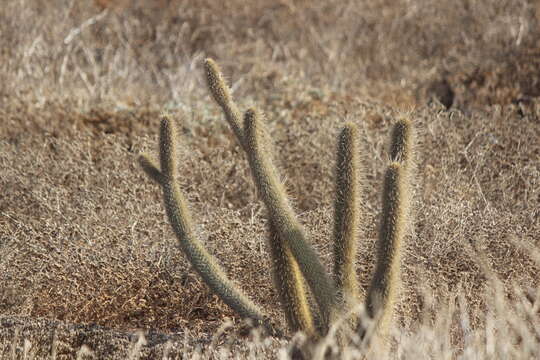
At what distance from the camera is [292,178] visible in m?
5.67

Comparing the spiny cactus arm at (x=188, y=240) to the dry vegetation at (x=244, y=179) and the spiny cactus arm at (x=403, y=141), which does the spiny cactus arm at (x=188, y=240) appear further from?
the spiny cactus arm at (x=403, y=141)

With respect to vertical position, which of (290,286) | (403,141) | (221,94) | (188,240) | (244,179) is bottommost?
(244,179)

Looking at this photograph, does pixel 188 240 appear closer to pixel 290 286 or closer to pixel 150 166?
pixel 150 166

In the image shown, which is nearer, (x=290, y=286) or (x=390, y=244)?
(x=390, y=244)

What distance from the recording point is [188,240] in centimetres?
347

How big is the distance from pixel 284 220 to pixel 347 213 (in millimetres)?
239

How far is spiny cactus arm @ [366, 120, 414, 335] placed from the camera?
3.02 m

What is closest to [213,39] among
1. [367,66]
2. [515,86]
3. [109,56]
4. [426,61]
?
[109,56]

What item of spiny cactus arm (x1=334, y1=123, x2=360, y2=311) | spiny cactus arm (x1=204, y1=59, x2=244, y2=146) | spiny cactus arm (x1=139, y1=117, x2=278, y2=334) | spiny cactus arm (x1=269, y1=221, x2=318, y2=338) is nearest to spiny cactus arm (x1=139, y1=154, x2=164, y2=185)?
spiny cactus arm (x1=139, y1=117, x2=278, y2=334)

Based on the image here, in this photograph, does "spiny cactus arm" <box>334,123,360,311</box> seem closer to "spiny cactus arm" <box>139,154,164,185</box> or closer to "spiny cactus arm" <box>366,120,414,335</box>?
"spiny cactus arm" <box>366,120,414,335</box>

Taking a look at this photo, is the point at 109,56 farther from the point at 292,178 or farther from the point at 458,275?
the point at 458,275

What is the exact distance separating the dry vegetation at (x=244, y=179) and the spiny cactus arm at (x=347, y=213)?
0.31m

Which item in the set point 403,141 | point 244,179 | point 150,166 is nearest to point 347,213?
point 403,141

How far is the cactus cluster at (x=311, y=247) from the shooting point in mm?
3064
